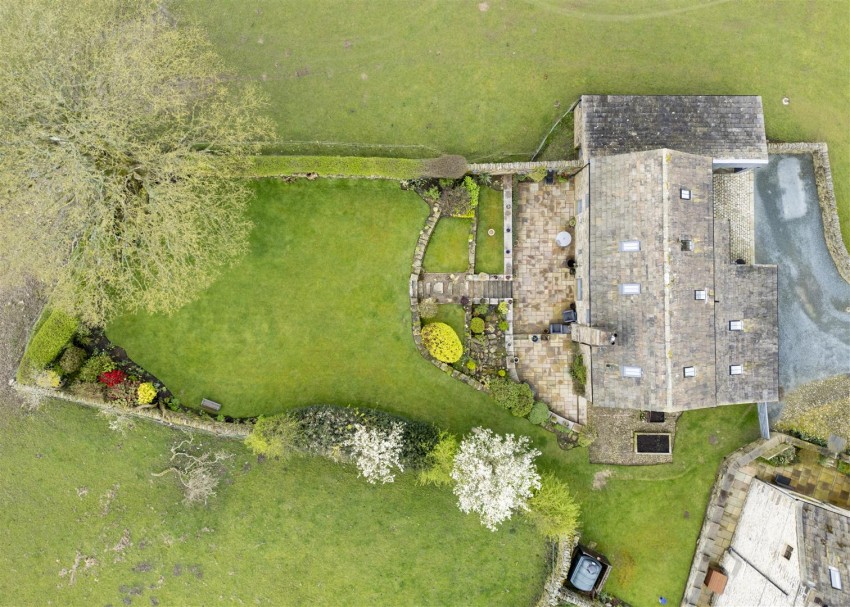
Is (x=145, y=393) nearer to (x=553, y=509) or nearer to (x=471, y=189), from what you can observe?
(x=471, y=189)

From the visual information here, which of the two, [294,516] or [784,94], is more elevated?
[784,94]

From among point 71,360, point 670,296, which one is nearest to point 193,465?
point 71,360

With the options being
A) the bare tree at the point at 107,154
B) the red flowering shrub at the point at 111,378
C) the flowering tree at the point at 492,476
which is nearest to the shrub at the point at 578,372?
the flowering tree at the point at 492,476

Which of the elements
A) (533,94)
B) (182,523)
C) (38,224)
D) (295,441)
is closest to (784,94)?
(533,94)

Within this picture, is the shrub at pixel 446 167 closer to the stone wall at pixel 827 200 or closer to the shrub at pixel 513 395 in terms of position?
the shrub at pixel 513 395

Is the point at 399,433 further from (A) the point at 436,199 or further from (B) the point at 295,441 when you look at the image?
(A) the point at 436,199

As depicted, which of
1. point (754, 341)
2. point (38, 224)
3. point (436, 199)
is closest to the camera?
point (38, 224)

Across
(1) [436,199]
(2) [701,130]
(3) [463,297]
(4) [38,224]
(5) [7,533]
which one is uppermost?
(2) [701,130]

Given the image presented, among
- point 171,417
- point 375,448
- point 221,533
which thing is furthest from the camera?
point 221,533

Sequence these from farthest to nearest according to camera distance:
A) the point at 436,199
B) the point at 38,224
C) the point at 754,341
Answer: the point at 436,199 → the point at 754,341 → the point at 38,224
